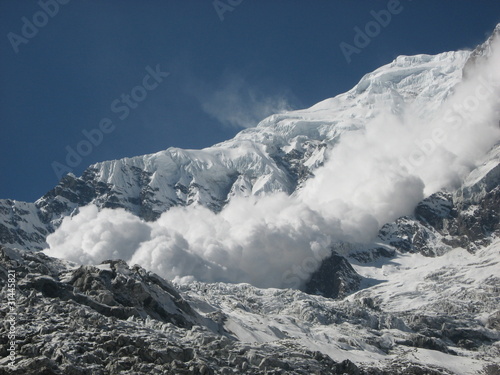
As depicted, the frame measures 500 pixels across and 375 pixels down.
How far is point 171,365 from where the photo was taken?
541 ft

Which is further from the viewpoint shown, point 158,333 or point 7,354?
point 158,333

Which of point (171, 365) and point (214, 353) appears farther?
point (214, 353)

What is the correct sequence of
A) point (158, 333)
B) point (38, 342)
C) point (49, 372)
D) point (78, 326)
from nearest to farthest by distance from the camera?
point (49, 372)
point (38, 342)
point (78, 326)
point (158, 333)

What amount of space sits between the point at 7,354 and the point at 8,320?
13174 millimetres

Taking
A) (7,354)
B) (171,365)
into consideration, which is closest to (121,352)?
(171,365)

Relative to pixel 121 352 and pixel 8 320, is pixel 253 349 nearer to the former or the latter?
pixel 121 352

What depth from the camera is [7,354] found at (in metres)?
156

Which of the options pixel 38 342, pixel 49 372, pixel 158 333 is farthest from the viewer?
pixel 158 333

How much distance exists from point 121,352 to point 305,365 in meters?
52.0

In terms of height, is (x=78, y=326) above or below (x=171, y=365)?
above

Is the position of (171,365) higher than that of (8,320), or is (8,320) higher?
(8,320)

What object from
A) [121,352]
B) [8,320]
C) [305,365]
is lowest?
[305,365]

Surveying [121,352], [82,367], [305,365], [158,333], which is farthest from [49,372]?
[305,365]

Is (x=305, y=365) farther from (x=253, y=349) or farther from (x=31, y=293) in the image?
(x=31, y=293)
